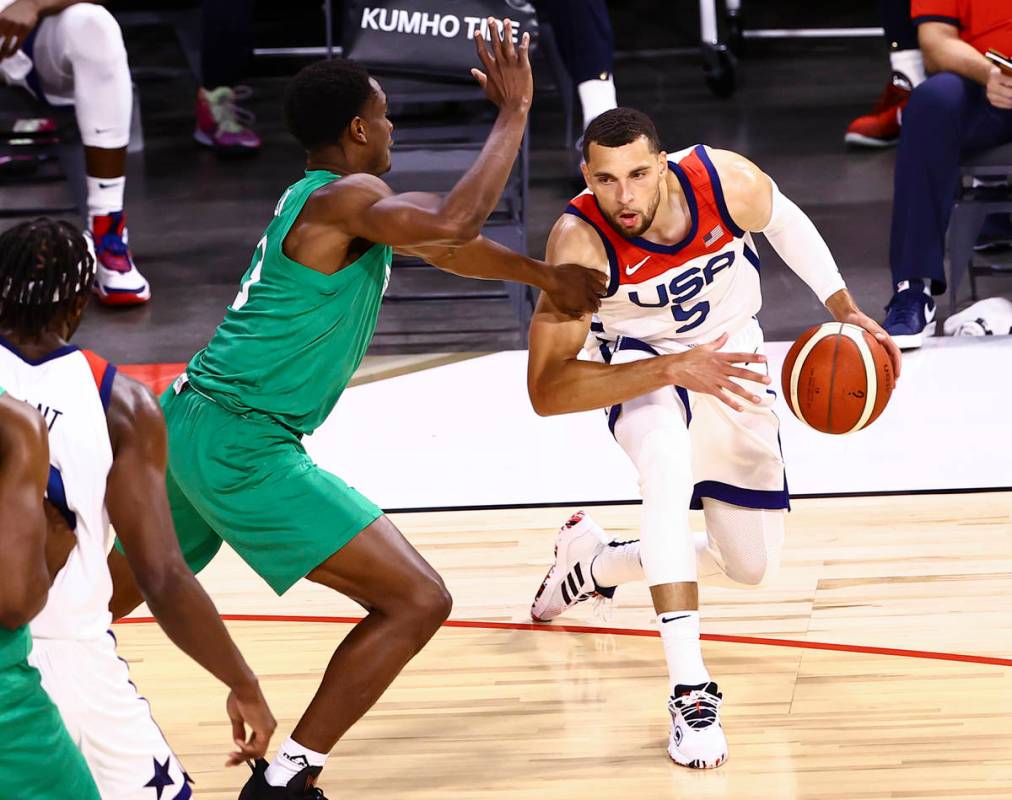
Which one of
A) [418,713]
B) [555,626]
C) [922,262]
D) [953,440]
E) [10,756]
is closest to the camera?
[10,756]

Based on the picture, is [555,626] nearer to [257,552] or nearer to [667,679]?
[667,679]

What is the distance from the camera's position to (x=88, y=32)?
6430 mm

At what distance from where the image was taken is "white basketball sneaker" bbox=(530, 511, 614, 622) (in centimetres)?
423

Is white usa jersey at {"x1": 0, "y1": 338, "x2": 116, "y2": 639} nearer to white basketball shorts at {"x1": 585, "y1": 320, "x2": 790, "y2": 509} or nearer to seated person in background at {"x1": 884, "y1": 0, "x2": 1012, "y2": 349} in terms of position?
white basketball shorts at {"x1": 585, "y1": 320, "x2": 790, "y2": 509}

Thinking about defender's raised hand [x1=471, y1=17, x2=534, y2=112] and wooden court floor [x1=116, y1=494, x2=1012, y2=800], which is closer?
defender's raised hand [x1=471, y1=17, x2=534, y2=112]

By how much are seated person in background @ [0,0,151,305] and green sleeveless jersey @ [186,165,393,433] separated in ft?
10.7

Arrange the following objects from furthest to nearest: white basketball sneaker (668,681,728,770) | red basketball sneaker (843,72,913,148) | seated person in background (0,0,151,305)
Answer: red basketball sneaker (843,72,913,148)
seated person in background (0,0,151,305)
white basketball sneaker (668,681,728,770)

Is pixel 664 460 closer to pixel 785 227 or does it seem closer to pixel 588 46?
pixel 785 227

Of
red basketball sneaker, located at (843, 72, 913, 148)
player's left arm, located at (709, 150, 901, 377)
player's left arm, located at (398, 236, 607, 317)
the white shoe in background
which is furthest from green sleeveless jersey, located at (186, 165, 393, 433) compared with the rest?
red basketball sneaker, located at (843, 72, 913, 148)

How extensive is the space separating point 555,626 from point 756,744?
791 mm

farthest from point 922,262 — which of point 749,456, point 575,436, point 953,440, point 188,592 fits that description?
point 188,592

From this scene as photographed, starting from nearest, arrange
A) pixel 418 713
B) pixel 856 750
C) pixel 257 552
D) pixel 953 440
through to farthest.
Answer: pixel 257 552, pixel 856 750, pixel 418 713, pixel 953 440

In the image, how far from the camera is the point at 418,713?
3.92 metres

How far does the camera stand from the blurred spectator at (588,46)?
7.09 meters
